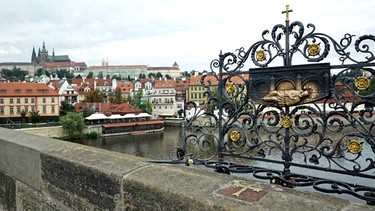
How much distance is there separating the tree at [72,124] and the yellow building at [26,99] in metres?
8.29

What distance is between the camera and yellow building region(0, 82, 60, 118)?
39.8 meters

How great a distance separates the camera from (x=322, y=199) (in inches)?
53.3

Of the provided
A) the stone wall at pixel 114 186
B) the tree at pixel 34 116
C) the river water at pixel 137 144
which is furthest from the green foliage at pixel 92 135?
the stone wall at pixel 114 186

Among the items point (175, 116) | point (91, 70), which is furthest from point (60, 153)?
point (91, 70)

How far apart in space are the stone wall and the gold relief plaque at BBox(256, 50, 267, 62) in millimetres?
1123

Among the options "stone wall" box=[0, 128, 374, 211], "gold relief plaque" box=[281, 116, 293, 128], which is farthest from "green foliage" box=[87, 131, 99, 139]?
"gold relief plaque" box=[281, 116, 293, 128]

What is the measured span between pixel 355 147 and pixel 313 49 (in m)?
0.72

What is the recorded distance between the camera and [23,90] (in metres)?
41.4

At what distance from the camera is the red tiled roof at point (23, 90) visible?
1591 inches

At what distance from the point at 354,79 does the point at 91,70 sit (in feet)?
455

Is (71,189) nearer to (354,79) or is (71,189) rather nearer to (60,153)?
(60,153)

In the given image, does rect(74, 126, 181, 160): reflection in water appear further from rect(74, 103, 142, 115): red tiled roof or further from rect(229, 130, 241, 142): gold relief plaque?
rect(229, 130, 241, 142): gold relief plaque

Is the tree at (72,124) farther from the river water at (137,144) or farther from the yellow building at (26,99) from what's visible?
the yellow building at (26,99)

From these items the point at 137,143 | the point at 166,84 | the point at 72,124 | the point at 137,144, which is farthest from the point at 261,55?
the point at 166,84
